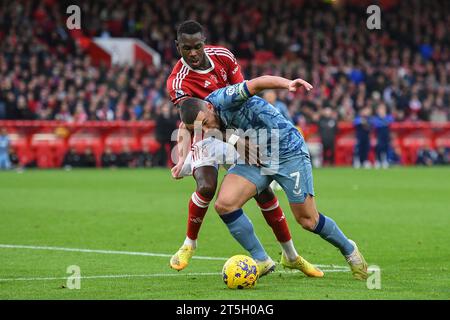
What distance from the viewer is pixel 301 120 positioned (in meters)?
31.2

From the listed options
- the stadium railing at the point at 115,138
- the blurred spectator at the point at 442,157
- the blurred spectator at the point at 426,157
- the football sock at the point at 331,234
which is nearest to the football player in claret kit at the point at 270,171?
the football sock at the point at 331,234

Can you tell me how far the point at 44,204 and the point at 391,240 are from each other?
736 centimetres

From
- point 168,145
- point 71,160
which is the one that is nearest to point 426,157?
point 168,145

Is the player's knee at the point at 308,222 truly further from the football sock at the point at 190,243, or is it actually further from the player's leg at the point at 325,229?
the football sock at the point at 190,243

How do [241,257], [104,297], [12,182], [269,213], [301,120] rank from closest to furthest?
1. [104,297]
2. [241,257]
3. [269,213]
4. [12,182]
5. [301,120]

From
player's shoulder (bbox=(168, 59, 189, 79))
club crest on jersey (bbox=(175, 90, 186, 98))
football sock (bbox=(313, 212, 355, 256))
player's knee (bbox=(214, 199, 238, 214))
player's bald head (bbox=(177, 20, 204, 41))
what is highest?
player's bald head (bbox=(177, 20, 204, 41))

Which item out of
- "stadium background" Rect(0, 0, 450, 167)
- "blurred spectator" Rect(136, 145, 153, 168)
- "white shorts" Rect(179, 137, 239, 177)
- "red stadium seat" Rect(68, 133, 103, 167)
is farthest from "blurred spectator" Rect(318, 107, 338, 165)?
"white shorts" Rect(179, 137, 239, 177)

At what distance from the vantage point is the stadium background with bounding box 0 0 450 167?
30250mm

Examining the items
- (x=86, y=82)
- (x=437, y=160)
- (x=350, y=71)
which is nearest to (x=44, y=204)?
(x=86, y=82)

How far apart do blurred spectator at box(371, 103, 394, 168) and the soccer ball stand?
2267cm

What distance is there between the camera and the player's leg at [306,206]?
344 inches

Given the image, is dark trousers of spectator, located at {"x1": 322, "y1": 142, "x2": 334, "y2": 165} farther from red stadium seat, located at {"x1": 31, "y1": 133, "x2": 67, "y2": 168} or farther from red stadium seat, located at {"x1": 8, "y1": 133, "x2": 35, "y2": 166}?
red stadium seat, located at {"x1": 8, "y1": 133, "x2": 35, "y2": 166}

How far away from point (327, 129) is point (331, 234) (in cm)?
2236

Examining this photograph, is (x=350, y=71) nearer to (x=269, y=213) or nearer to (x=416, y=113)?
(x=416, y=113)
